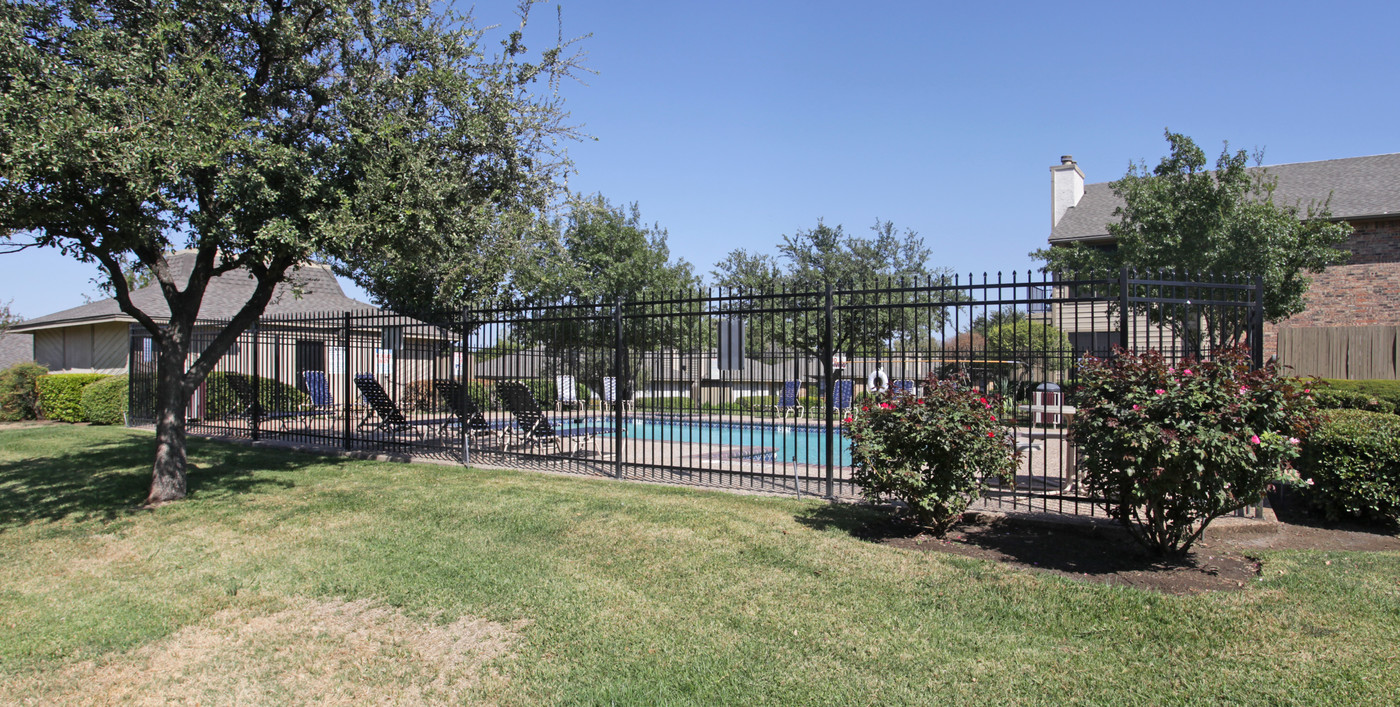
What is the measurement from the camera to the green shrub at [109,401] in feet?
52.8

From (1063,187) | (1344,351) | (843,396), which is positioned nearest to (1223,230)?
(1344,351)

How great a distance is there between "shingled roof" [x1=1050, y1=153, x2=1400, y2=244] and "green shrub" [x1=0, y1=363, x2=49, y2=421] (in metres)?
28.1

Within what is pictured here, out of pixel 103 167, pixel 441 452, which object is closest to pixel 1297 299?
pixel 441 452

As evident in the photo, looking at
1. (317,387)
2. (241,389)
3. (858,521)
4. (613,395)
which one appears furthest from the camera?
(317,387)

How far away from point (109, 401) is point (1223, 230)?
884 inches

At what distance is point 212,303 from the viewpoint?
69.1 feet

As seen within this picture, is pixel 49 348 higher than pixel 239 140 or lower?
lower

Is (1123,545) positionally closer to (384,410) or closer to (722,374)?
(722,374)

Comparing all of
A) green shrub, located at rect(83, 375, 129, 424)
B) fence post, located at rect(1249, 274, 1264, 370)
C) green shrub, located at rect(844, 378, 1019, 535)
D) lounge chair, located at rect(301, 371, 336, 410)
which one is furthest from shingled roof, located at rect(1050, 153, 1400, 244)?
green shrub, located at rect(83, 375, 129, 424)

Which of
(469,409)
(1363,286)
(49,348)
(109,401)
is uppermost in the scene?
(1363,286)

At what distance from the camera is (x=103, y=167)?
6156 millimetres

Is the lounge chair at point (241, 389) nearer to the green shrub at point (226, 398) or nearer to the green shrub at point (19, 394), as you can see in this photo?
the green shrub at point (226, 398)

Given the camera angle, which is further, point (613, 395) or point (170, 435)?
point (613, 395)

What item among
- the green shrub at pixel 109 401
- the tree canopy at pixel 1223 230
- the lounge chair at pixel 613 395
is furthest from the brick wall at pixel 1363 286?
the green shrub at pixel 109 401
